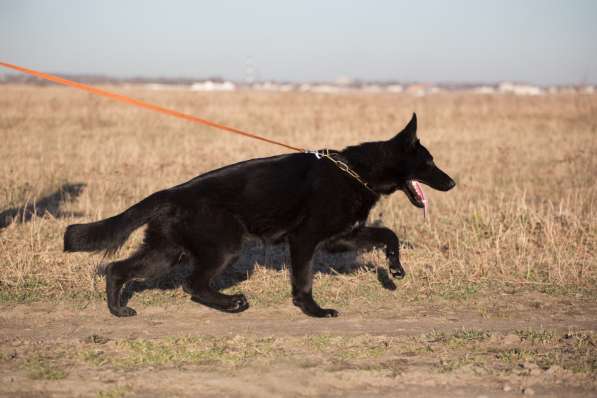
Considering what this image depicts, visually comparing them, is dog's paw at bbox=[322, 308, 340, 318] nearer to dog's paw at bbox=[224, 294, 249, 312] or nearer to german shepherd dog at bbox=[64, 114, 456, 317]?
german shepherd dog at bbox=[64, 114, 456, 317]

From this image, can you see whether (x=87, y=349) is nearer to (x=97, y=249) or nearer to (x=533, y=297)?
(x=97, y=249)

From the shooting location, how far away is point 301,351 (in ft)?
13.8

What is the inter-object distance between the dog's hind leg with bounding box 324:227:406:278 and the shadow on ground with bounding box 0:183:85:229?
12.0ft

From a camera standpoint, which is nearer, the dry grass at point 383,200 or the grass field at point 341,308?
the grass field at point 341,308

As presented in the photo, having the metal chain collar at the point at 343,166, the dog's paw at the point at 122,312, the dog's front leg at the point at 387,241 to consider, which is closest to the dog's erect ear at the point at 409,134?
the metal chain collar at the point at 343,166

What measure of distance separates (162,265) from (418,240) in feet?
10.6

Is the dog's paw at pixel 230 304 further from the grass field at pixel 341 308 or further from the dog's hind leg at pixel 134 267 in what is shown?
the dog's hind leg at pixel 134 267

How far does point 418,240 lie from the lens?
7441 mm

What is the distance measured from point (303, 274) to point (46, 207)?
17.2 ft

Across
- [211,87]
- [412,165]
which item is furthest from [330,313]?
[211,87]

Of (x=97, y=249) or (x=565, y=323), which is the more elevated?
(x=97, y=249)

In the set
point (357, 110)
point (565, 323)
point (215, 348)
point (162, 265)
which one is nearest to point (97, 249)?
point (162, 265)

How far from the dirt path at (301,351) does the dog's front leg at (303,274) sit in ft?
0.37

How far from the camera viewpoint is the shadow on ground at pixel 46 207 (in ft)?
25.7
